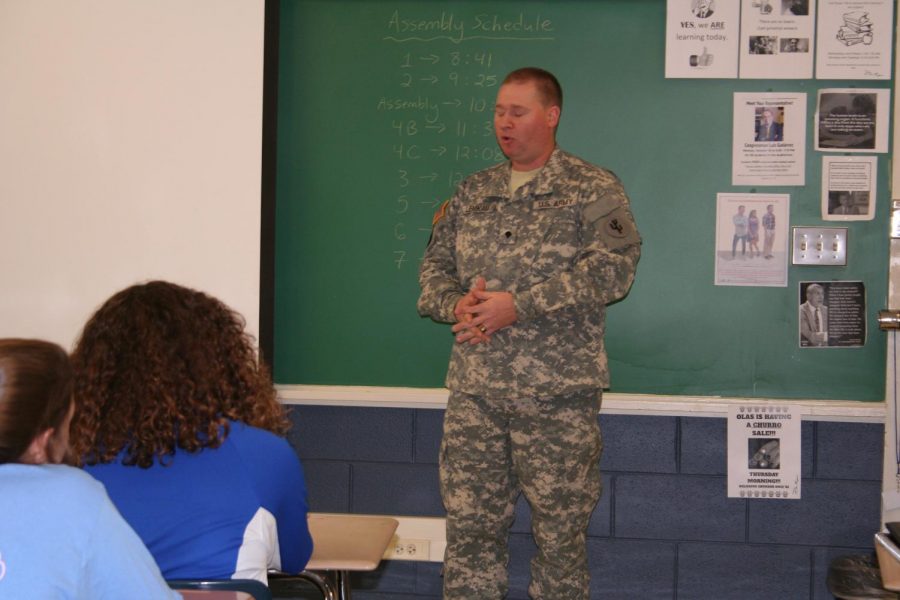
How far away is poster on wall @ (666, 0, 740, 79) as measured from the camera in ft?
10.7

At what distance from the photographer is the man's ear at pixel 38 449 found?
121 centimetres

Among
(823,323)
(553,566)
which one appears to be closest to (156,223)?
(553,566)

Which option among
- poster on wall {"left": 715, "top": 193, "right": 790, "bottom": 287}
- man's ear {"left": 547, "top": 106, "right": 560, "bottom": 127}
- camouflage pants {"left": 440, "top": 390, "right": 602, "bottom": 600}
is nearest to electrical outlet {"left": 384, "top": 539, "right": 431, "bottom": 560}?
camouflage pants {"left": 440, "top": 390, "right": 602, "bottom": 600}

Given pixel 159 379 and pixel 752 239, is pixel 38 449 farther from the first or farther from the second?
pixel 752 239

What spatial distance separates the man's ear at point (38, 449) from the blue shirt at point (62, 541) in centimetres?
6

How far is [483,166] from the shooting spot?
11.2 ft

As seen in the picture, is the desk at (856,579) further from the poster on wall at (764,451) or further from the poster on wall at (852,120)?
the poster on wall at (852,120)

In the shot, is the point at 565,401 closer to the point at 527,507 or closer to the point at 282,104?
the point at 527,507

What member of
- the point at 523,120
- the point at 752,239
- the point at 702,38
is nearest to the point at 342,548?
the point at 523,120

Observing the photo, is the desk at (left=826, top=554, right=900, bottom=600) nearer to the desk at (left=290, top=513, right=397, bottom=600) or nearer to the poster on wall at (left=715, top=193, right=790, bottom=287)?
the poster on wall at (left=715, top=193, right=790, bottom=287)

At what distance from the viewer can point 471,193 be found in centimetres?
311

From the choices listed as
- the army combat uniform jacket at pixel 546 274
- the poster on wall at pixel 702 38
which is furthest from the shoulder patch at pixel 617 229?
the poster on wall at pixel 702 38

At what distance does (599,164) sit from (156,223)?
1562 millimetres

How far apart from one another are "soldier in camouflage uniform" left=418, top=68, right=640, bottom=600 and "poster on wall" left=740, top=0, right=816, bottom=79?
738mm
